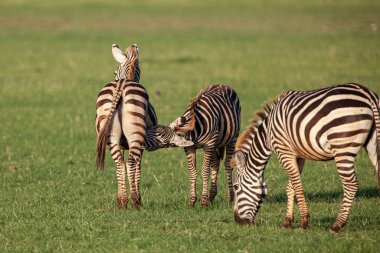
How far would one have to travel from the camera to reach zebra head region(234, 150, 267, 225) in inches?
381

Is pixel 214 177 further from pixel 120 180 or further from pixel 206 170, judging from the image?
pixel 120 180

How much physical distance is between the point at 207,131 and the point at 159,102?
1156 centimetres

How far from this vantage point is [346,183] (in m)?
8.85

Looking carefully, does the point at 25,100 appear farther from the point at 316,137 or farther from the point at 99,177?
the point at 316,137

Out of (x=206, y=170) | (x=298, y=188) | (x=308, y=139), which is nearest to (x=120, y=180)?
(x=206, y=170)

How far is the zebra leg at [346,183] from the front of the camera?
876cm

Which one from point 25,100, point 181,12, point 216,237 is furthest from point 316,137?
point 181,12

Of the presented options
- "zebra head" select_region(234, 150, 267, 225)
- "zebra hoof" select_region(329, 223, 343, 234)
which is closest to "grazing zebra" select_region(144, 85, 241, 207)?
"zebra head" select_region(234, 150, 267, 225)

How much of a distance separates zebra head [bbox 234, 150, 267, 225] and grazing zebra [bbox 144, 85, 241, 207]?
1.32 m

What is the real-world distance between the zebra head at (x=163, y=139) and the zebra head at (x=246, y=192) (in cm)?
122

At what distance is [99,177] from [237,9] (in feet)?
157

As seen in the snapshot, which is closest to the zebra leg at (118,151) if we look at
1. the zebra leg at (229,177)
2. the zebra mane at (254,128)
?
the zebra leg at (229,177)

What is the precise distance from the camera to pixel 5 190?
1248 cm

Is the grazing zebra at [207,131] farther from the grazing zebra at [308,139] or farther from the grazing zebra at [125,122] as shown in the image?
the grazing zebra at [308,139]
